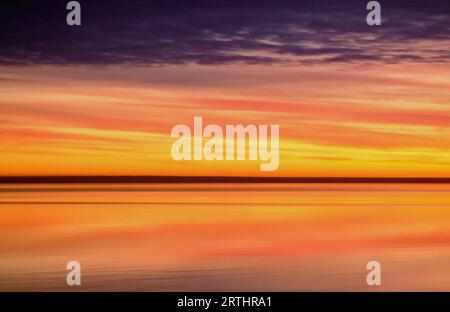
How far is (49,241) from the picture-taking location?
6391 millimetres

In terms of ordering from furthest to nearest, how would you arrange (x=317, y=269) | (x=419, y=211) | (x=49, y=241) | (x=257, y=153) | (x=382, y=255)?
(x=419, y=211), (x=257, y=153), (x=49, y=241), (x=382, y=255), (x=317, y=269)

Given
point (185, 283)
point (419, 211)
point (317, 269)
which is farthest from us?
point (419, 211)

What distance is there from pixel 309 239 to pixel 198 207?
103 inches

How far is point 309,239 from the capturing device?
6.49m

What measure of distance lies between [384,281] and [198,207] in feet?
13.5

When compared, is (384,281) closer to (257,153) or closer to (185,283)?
(185,283)
